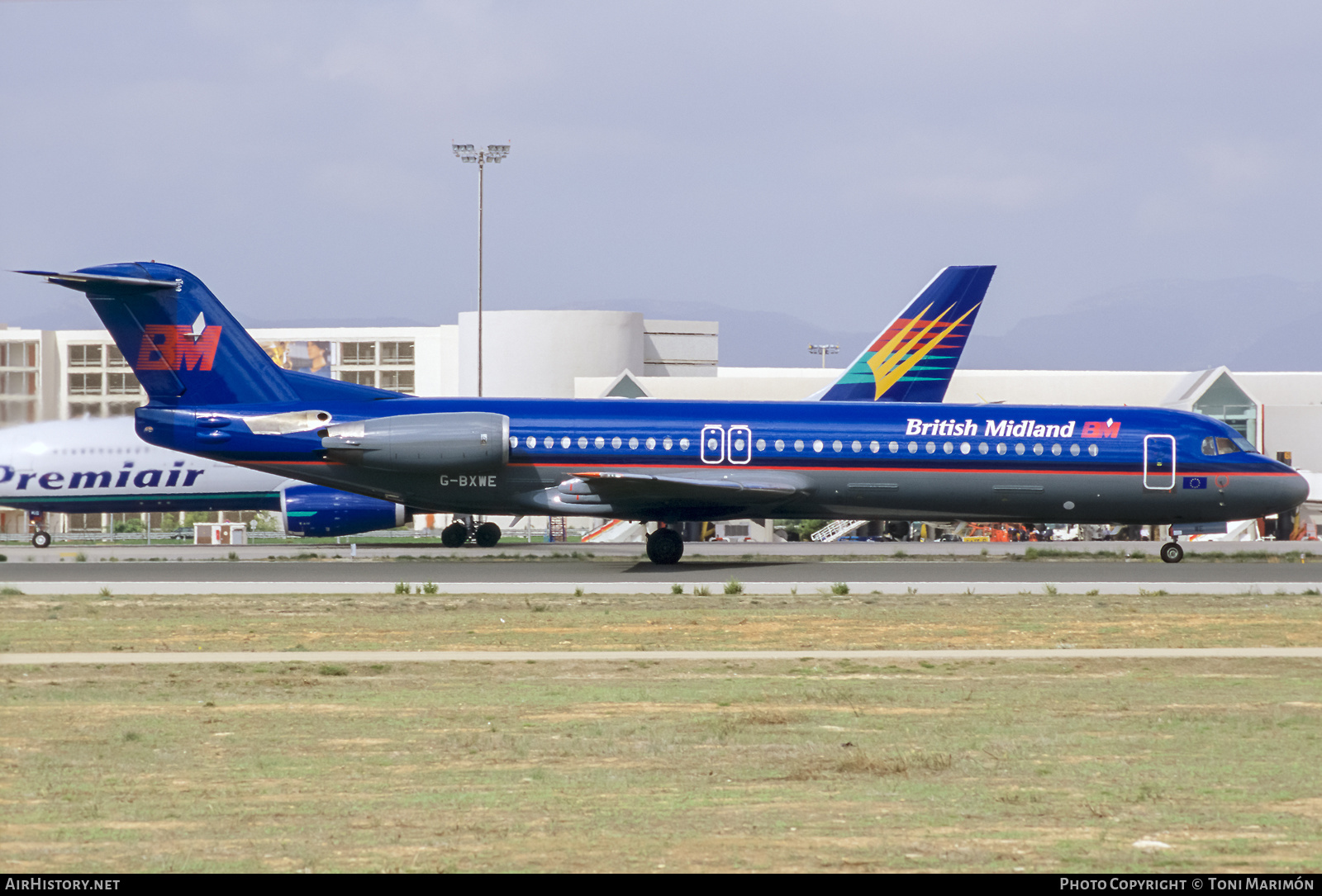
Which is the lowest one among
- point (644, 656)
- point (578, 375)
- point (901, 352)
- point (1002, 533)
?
point (1002, 533)

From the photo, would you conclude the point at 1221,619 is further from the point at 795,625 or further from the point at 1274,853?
the point at 1274,853

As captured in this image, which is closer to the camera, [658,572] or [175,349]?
[658,572]

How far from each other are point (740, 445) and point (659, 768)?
2237 centimetres

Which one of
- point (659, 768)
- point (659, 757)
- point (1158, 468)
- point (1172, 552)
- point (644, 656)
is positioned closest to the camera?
point (659, 768)

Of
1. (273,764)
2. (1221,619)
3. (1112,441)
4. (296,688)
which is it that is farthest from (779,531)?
(273,764)

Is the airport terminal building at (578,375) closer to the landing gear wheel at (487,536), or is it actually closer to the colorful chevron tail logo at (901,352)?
the colorful chevron tail logo at (901,352)

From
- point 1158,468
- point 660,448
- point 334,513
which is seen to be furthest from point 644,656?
point 334,513

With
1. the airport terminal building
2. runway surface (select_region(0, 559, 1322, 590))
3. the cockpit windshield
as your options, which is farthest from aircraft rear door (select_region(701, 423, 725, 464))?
the airport terminal building

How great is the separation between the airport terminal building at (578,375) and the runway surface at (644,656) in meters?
32.5

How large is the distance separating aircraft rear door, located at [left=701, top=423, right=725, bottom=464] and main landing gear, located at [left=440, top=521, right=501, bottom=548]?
472 inches

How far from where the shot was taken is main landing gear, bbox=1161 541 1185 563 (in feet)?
115

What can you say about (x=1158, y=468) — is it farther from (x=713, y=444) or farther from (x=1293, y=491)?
(x=713, y=444)

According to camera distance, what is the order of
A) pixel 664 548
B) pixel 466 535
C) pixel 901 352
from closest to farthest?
1. pixel 664 548
2. pixel 466 535
3. pixel 901 352

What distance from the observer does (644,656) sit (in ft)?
58.5
